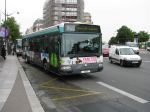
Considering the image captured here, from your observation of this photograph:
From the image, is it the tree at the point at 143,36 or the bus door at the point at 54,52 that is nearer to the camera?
the bus door at the point at 54,52

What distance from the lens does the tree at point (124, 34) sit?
158 metres

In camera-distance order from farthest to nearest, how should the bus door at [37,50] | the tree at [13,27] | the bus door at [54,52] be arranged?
1. the tree at [13,27]
2. the bus door at [37,50]
3. the bus door at [54,52]

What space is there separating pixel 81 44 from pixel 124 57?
31.6 ft

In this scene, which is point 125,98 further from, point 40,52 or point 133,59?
point 133,59

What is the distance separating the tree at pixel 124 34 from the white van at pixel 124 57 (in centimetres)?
13318

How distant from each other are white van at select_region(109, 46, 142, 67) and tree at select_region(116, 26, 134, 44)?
133176 millimetres

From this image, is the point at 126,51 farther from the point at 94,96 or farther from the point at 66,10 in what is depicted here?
the point at 66,10

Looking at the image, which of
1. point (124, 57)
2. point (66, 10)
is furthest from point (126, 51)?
point (66, 10)

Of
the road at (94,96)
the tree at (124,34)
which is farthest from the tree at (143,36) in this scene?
the road at (94,96)

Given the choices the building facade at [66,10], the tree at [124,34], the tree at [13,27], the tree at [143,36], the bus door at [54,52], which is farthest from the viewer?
the tree at [124,34]

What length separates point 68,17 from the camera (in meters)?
144

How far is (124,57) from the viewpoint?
23.8m

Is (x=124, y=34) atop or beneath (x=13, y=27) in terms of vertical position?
atop

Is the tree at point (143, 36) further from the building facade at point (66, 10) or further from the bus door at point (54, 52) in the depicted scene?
the bus door at point (54, 52)
